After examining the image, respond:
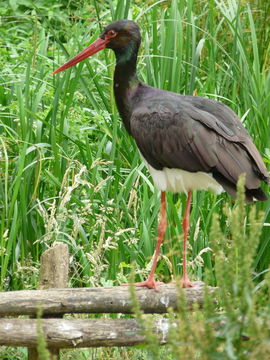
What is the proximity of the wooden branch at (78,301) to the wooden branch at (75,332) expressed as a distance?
0.08 meters

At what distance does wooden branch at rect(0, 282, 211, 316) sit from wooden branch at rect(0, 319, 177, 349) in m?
0.08

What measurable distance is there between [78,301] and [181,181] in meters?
0.94

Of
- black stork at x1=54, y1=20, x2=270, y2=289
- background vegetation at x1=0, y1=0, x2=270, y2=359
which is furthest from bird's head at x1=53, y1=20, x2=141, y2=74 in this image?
background vegetation at x1=0, y1=0, x2=270, y2=359

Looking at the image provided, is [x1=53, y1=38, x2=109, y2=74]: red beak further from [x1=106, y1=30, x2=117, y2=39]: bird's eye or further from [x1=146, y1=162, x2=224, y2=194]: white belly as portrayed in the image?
[x1=146, y1=162, x2=224, y2=194]: white belly

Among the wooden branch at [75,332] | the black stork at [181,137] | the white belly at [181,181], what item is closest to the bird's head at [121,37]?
the black stork at [181,137]

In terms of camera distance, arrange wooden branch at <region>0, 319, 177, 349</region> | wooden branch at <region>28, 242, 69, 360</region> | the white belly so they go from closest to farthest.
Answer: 1. wooden branch at <region>0, 319, 177, 349</region>
2. wooden branch at <region>28, 242, 69, 360</region>
3. the white belly

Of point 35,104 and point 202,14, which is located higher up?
point 202,14

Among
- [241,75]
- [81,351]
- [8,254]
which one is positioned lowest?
[81,351]

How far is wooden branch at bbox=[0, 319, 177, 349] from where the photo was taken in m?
3.55

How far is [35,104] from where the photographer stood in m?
5.28

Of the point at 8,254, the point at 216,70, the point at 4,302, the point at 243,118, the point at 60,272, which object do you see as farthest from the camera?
the point at 216,70

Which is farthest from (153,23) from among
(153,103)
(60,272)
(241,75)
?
(60,272)

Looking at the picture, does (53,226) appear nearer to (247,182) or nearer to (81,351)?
(81,351)

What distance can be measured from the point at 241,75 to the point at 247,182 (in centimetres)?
159
